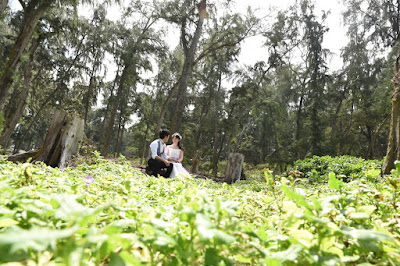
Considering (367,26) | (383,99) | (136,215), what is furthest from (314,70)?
(136,215)

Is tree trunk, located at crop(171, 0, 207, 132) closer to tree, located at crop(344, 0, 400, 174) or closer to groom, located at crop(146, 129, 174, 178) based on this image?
groom, located at crop(146, 129, 174, 178)

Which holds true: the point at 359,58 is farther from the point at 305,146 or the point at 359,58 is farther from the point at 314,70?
the point at 305,146

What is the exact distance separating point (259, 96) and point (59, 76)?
48.9 feet

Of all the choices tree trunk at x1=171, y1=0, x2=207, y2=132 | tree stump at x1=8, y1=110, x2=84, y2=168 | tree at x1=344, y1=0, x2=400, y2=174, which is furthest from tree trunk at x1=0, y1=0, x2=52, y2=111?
tree at x1=344, y1=0, x2=400, y2=174

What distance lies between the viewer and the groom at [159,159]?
21.0 feet

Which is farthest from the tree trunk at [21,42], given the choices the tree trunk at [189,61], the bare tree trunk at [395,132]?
the bare tree trunk at [395,132]

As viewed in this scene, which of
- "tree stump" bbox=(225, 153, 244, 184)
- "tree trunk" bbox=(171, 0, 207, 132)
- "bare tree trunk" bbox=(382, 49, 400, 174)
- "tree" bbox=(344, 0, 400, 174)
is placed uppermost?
"tree" bbox=(344, 0, 400, 174)

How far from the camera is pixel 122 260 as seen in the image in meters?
0.63

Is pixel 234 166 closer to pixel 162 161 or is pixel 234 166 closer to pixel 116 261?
pixel 162 161

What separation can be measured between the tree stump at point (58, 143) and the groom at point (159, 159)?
194cm

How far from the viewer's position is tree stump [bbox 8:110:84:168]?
546 cm

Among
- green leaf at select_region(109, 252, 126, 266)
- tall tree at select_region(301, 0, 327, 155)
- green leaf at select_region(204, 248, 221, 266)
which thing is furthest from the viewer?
tall tree at select_region(301, 0, 327, 155)

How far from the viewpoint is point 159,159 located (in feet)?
20.9

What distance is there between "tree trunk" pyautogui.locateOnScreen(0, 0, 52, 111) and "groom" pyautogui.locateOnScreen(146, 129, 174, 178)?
14.8 ft
